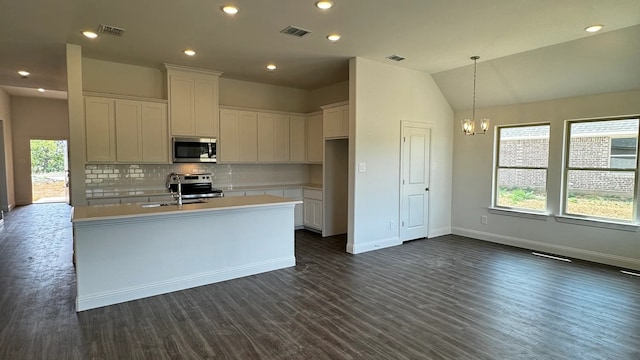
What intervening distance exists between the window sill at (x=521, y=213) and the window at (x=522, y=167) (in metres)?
0.12

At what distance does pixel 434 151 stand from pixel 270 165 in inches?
126

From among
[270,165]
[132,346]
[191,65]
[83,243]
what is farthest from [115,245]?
[270,165]

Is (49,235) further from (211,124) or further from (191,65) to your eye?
(191,65)

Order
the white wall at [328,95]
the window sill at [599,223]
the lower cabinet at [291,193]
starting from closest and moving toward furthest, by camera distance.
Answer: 1. the window sill at [599,223]
2. the lower cabinet at [291,193]
3. the white wall at [328,95]

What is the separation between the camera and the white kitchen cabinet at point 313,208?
650 centimetres

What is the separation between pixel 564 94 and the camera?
5.16 m

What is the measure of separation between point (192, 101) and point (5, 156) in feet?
22.4

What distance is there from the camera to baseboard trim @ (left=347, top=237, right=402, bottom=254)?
530 cm

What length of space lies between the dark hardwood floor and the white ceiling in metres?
2.73

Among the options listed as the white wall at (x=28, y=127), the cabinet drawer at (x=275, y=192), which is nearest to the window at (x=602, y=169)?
the cabinet drawer at (x=275, y=192)

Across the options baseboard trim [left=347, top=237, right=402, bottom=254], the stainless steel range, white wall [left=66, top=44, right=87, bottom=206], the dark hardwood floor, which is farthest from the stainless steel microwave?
baseboard trim [left=347, top=237, right=402, bottom=254]

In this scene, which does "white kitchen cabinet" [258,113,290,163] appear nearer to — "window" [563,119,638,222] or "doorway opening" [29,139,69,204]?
"window" [563,119,638,222]

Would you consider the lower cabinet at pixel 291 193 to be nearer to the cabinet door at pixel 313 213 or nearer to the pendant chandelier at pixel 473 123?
the cabinet door at pixel 313 213

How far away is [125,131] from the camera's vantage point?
530 centimetres
